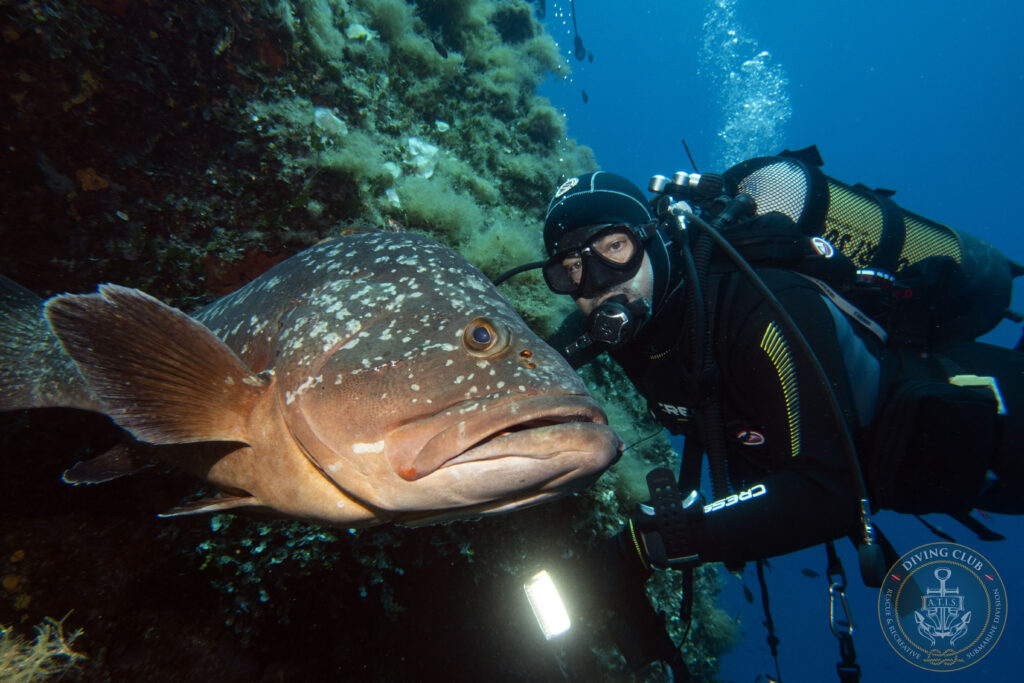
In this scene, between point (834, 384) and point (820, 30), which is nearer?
point (834, 384)

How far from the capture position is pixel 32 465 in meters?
2.66

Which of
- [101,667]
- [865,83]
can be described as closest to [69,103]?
[101,667]

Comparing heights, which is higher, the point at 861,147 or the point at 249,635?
the point at 861,147

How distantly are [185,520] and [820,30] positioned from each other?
142m

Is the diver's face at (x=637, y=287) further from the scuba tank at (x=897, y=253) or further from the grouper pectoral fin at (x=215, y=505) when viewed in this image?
the grouper pectoral fin at (x=215, y=505)

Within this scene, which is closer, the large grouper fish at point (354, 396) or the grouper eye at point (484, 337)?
the large grouper fish at point (354, 396)

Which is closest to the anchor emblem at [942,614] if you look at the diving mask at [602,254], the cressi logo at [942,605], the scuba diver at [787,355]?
the cressi logo at [942,605]

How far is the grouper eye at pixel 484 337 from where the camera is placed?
1744 millimetres

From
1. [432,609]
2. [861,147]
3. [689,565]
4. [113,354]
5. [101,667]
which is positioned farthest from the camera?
[861,147]

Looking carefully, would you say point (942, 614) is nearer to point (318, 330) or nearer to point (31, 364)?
point (318, 330)

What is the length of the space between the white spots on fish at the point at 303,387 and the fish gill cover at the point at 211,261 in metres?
1.60

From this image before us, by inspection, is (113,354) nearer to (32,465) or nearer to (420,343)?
(420,343)

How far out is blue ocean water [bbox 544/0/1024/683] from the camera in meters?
68.9

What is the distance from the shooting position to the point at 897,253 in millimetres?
4062
